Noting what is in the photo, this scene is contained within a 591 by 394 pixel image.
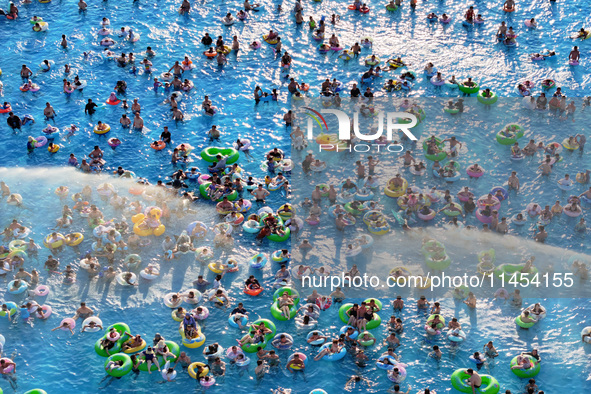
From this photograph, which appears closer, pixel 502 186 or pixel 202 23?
pixel 502 186

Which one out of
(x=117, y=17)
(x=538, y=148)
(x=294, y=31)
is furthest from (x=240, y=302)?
(x=117, y=17)

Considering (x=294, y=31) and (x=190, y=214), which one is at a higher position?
(x=294, y=31)

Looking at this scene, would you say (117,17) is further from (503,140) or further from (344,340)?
(344,340)

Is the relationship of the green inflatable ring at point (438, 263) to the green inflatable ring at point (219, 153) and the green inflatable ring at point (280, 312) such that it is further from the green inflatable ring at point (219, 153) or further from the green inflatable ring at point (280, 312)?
the green inflatable ring at point (219, 153)

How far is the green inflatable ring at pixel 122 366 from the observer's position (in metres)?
36.0

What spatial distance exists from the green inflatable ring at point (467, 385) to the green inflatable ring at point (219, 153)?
1928 centimetres

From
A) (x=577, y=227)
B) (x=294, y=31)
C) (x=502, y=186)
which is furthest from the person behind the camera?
(x=294, y=31)

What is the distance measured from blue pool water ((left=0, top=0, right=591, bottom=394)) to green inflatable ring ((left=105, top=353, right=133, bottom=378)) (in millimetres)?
501

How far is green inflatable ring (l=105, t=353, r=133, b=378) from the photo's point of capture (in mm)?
35969

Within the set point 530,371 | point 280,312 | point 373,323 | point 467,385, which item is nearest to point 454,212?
point 373,323

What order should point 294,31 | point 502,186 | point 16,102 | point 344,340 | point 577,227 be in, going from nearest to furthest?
point 344,340 < point 577,227 < point 502,186 < point 16,102 < point 294,31

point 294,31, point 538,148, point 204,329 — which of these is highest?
point 294,31

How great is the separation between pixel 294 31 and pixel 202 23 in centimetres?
712

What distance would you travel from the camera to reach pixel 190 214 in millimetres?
44969
